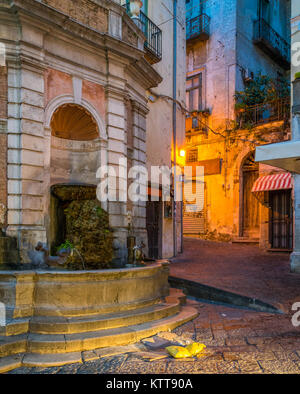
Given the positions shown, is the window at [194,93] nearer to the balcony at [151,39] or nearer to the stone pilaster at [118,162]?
the balcony at [151,39]

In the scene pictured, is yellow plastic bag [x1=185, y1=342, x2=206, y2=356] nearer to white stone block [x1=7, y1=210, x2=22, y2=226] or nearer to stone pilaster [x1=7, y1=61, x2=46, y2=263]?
stone pilaster [x1=7, y1=61, x2=46, y2=263]

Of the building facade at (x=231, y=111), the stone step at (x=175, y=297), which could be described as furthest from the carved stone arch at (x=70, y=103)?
the building facade at (x=231, y=111)

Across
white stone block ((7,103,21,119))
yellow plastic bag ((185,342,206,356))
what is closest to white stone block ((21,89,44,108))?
white stone block ((7,103,21,119))

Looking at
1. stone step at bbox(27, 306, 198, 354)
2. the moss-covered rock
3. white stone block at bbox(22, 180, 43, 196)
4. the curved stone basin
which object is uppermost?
white stone block at bbox(22, 180, 43, 196)

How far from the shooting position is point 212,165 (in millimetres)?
18344

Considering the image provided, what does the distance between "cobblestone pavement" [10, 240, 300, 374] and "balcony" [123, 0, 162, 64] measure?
680 centimetres

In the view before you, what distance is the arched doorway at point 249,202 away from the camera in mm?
17094

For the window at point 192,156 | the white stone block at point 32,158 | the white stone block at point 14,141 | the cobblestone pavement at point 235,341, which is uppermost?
the window at point 192,156

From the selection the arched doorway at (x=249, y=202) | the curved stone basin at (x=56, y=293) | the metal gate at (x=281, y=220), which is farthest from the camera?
the arched doorway at (x=249, y=202)

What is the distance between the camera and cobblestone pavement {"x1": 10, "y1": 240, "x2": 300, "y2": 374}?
3982 millimetres

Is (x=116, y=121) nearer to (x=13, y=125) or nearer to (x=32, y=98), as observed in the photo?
(x=32, y=98)

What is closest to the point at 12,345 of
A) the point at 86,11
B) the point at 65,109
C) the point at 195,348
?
the point at 195,348

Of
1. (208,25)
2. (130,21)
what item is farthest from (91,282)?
(208,25)

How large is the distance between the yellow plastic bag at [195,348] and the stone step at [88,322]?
101 centimetres
